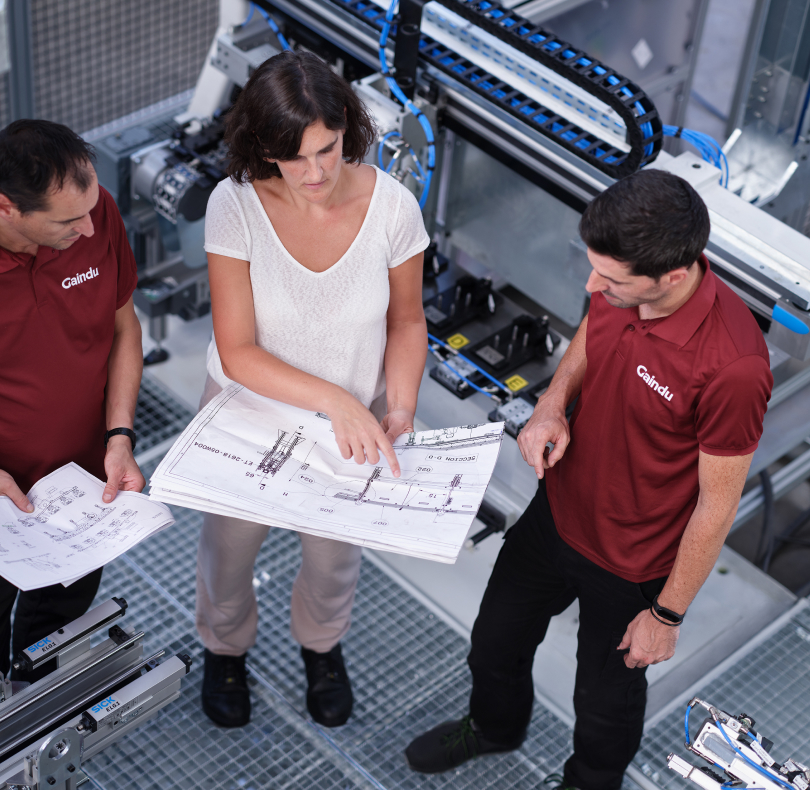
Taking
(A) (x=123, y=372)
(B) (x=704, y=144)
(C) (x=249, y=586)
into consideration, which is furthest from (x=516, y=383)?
(A) (x=123, y=372)

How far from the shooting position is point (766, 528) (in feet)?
10.8

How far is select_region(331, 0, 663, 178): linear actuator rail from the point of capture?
92.3 inches

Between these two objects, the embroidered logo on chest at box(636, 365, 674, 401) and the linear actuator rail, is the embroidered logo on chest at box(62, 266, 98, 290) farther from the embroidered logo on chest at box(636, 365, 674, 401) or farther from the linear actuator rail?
the linear actuator rail

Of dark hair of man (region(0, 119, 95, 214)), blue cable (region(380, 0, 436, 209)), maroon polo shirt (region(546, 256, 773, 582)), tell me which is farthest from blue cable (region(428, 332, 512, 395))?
dark hair of man (region(0, 119, 95, 214))

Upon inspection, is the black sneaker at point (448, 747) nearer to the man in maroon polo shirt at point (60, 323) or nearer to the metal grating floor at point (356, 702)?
the metal grating floor at point (356, 702)

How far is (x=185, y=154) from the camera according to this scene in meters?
3.06

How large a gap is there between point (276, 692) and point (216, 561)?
0.52m

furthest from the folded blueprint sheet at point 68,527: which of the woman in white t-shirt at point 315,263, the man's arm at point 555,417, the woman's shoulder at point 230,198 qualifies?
the man's arm at point 555,417

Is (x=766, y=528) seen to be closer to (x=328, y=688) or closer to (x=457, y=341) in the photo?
(x=457, y=341)

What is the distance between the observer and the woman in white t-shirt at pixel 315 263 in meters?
1.77

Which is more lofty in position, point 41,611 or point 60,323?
point 60,323

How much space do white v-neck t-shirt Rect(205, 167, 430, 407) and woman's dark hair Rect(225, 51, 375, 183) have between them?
0.31 feet

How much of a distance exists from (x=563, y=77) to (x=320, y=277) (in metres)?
0.96

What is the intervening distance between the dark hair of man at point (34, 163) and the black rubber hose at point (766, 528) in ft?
7.85
